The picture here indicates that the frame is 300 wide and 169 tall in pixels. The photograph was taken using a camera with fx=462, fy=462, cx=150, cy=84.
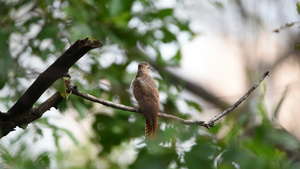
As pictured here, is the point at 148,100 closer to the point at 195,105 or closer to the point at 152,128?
the point at 152,128

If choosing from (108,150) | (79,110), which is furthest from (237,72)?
(79,110)

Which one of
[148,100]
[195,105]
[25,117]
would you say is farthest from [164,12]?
[25,117]

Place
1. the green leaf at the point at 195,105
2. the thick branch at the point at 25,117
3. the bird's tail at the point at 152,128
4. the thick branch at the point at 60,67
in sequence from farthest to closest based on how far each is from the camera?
the green leaf at the point at 195,105
the bird's tail at the point at 152,128
the thick branch at the point at 25,117
the thick branch at the point at 60,67

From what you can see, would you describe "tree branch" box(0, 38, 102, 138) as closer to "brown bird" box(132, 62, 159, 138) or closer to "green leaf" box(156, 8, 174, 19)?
"brown bird" box(132, 62, 159, 138)

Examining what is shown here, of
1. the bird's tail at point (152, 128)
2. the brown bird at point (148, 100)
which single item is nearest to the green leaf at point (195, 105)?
the brown bird at point (148, 100)

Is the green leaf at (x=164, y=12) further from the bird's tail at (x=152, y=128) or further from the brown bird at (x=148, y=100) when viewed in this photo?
the bird's tail at (x=152, y=128)

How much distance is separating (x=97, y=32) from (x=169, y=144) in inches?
68.7

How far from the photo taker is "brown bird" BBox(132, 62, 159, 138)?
2.00 m

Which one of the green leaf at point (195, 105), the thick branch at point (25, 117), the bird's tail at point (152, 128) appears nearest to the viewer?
the thick branch at point (25, 117)

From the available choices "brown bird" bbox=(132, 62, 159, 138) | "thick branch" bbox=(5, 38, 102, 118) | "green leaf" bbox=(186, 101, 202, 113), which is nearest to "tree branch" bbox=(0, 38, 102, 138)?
"thick branch" bbox=(5, 38, 102, 118)

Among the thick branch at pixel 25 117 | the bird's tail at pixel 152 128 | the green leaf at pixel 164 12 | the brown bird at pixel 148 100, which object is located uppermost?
the green leaf at pixel 164 12

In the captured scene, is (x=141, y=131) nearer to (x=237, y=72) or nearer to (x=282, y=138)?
(x=282, y=138)

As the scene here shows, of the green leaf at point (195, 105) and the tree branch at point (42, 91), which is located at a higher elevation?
the green leaf at point (195, 105)

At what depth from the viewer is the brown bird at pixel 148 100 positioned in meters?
2.00
